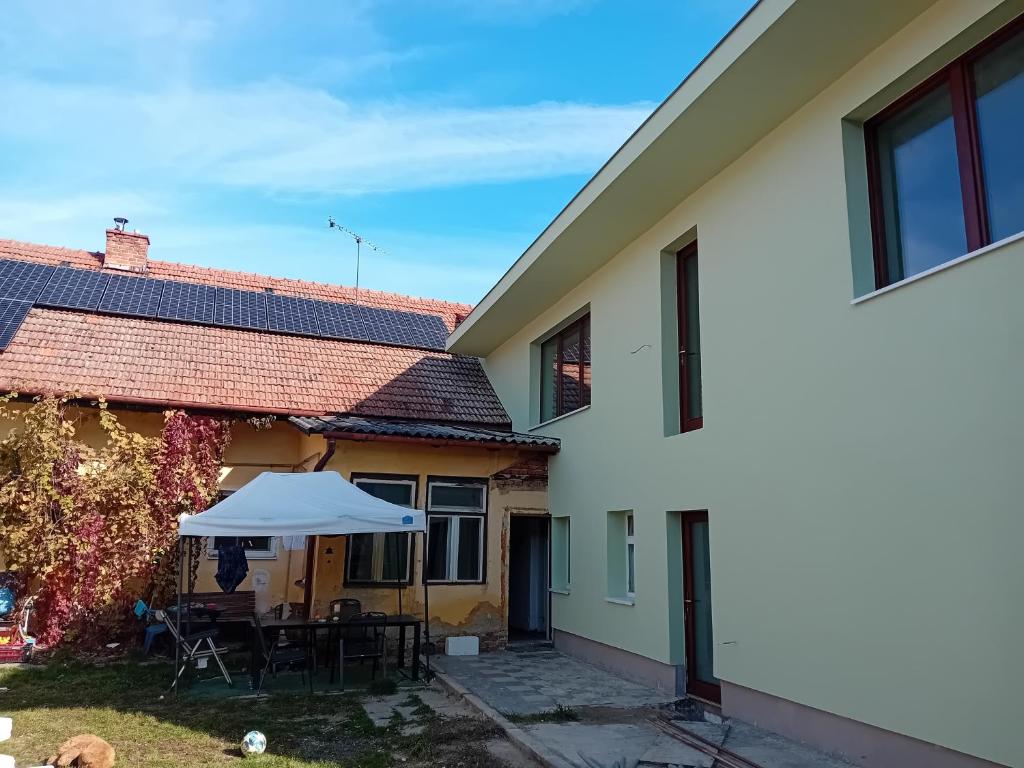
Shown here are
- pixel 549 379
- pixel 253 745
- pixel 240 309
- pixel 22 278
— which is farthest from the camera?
pixel 240 309

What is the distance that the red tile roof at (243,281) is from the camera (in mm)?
16281

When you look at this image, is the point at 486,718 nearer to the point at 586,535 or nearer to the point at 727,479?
the point at 727,479

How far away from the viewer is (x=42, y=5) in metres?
7.07

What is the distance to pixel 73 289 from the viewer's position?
1377 cm

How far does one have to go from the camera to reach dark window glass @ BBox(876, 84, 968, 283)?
5527mm

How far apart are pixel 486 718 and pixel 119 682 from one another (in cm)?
465

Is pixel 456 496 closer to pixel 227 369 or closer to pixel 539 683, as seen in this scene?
pixel 539 683

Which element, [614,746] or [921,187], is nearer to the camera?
[921,187]

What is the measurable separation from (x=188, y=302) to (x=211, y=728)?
9975 mm

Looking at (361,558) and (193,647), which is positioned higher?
(361,558)


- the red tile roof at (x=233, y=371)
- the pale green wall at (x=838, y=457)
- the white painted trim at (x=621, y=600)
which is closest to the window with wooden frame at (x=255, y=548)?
the red tile roof at (x=233, y=371)

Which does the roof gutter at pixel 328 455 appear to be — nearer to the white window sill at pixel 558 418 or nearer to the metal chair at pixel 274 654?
the metal chair at pixel 274 654

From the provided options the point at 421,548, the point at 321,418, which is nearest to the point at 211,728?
the point at 421,548

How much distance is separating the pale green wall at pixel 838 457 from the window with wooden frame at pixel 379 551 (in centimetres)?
348
